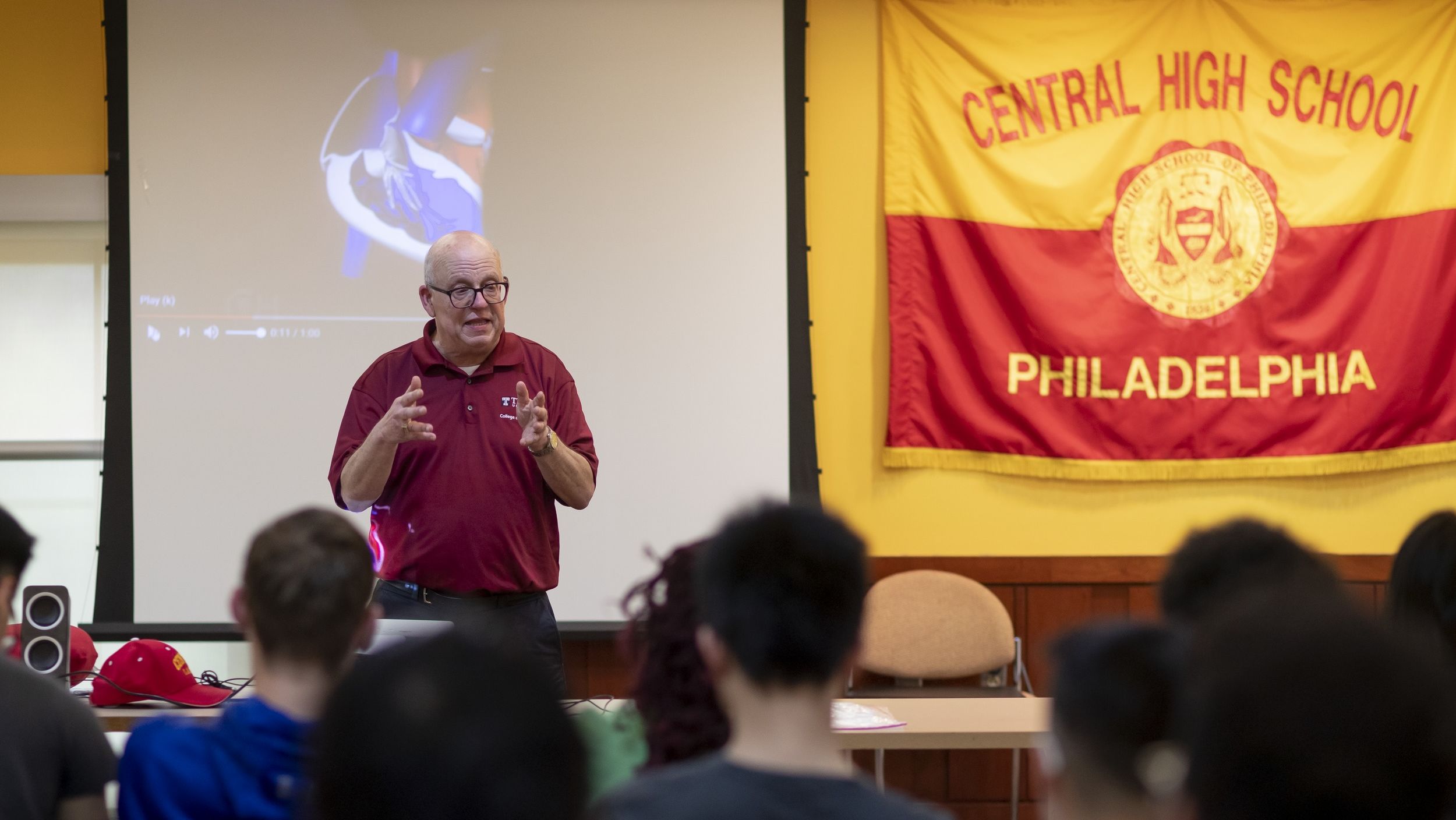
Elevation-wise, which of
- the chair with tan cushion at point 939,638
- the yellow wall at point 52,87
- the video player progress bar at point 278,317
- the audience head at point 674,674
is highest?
the yellow wall at point 52,87

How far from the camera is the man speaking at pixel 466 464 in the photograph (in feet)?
9.32

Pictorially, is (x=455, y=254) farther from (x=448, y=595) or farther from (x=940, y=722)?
(x=940, y=722)

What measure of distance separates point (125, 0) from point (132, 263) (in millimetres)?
903

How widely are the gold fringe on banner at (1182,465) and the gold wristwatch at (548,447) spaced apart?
1.70 metres

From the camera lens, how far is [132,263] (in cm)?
407

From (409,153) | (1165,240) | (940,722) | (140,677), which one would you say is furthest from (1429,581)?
(409,153)

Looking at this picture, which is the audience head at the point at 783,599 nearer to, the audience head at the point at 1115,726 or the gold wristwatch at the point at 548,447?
the audience head at the point at 1115,726

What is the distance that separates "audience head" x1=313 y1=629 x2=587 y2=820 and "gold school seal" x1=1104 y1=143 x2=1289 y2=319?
12.6ft

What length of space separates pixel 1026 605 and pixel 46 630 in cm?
299

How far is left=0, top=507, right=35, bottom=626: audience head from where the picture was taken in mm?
1604

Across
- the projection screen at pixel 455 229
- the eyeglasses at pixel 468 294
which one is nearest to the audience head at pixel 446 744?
the eyeglasses at pixel 468 294

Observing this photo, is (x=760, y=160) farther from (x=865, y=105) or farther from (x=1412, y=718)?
(x=1412, y=718)

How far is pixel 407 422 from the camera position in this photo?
8.84 feet

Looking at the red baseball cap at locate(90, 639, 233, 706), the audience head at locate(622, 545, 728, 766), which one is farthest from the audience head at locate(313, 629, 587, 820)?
the red baseball cap at locate(90, 639, 233, 706)
